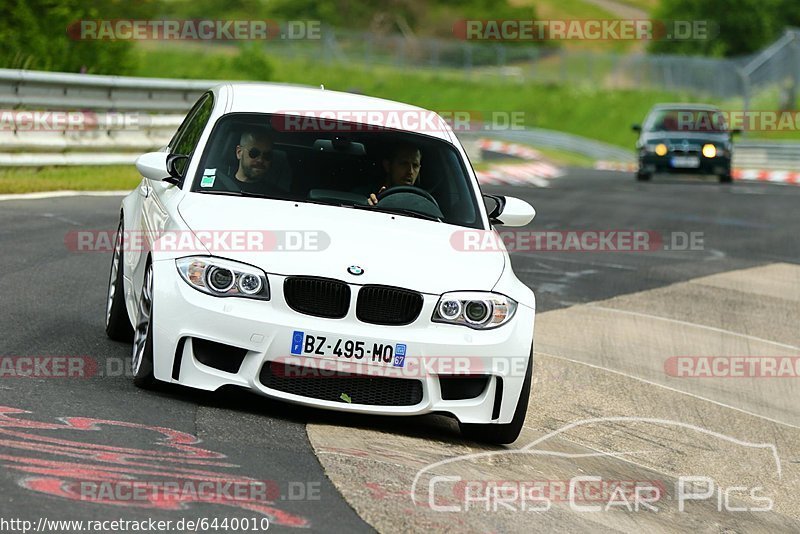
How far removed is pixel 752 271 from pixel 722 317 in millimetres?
2934

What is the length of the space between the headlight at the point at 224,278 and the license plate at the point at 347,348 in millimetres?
278

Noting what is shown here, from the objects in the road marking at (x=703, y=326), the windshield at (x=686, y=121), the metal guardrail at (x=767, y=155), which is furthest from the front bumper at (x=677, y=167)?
the road marking at (x=703, y=326)

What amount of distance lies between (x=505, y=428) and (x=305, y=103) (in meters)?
2.35

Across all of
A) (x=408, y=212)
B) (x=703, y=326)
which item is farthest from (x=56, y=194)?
(x=408, y=212)

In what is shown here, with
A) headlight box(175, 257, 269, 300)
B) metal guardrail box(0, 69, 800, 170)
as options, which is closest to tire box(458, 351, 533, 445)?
headlight box(175, 257, 269, 300)

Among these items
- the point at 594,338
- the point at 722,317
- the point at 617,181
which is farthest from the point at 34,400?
the point at 617,181

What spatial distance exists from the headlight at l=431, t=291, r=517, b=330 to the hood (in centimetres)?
4

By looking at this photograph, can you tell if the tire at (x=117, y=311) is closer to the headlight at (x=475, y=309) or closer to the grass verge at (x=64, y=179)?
the headlight at (x=475, y=309)

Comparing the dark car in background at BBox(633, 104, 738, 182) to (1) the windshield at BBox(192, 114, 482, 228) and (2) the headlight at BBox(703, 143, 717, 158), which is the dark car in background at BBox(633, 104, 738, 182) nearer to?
(2) the headlight at BBox(703, 143, 717, 158)

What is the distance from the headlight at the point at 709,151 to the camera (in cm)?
3055

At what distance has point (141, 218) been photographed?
817 cm

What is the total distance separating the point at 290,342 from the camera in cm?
665

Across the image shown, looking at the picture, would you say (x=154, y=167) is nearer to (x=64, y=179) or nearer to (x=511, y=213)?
(x=511, y=213)

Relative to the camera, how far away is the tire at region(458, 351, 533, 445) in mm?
7172
